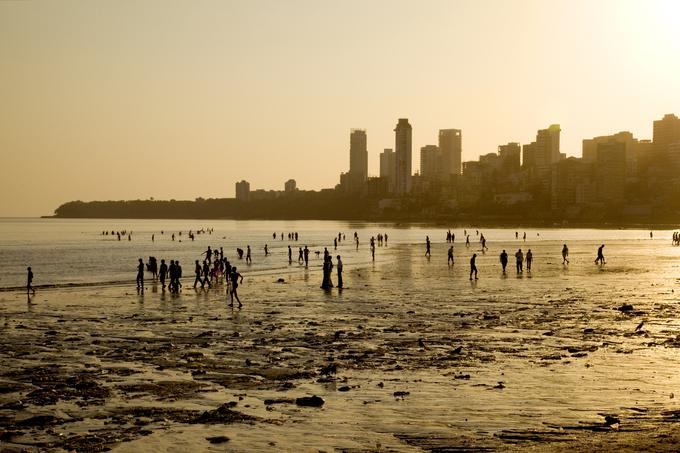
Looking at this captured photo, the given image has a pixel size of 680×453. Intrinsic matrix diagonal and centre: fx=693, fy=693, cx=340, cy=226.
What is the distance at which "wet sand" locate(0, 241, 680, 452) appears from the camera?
12164 millimetres

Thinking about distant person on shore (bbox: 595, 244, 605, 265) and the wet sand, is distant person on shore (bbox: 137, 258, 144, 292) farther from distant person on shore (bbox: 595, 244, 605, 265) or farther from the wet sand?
distant person on shore (bbox: 595, 244, 605, 265)

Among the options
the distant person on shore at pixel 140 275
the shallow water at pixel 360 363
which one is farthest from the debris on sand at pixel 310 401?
the distant person on shore at pixel 140 275

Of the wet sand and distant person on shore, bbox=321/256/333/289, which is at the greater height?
distant person on shore, bbox=321/256/333/289

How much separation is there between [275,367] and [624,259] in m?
54.0

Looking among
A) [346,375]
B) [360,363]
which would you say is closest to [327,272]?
[360,363]

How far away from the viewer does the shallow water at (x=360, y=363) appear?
495 inches

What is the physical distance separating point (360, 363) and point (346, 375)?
1412 mm

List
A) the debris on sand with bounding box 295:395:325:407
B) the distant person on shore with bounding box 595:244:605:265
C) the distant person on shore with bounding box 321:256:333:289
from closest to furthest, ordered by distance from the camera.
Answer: the debris on sand with bounding box 295:395:325:407 → the distant person on shore with bounding box 321:256:333:289 → the distant person on shore with bounding box 595:244:605:265

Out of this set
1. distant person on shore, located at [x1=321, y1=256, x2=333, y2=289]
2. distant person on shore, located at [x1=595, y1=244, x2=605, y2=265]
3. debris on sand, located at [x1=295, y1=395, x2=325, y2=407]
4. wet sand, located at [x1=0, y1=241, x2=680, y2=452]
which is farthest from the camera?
distant person on shore, located at [x1=595, y1=244, x2=605, y2=265]

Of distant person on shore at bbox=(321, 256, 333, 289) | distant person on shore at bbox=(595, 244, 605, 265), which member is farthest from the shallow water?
distant person on shore at bbox=(595, 244, 605, 265)

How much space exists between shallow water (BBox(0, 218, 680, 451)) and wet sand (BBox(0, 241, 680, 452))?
6 cm

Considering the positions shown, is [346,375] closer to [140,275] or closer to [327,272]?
[327,272]

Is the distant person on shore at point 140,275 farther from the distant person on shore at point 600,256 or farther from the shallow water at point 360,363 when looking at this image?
the distant person on shore at point 600,256

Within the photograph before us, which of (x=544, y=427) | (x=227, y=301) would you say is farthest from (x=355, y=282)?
(x=544, y=427)
